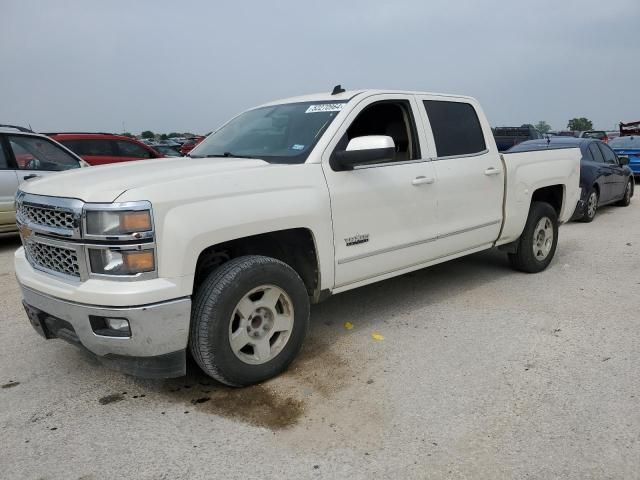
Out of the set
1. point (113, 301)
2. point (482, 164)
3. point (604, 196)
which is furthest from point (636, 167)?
point (113, 301)

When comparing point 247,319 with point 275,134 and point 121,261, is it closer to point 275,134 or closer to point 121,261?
point 121,261

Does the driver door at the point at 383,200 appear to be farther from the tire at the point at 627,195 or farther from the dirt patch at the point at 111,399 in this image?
the tire at the point at 627,195

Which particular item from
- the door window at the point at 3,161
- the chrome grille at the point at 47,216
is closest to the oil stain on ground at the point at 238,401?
the chrome grille at the point at 47,216

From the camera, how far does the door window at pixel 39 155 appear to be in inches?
297

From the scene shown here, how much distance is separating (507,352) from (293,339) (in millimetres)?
1561

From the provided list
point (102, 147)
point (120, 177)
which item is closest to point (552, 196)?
point (120, 177)

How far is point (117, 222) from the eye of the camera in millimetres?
2762

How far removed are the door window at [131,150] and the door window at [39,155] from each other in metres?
3.71

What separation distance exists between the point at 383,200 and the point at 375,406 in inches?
60.0

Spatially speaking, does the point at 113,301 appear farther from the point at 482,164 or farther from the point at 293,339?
the point at 482,164

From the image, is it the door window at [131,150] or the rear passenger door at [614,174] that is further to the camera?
the door window at [131,150]

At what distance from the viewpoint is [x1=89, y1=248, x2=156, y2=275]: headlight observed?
2783 mm

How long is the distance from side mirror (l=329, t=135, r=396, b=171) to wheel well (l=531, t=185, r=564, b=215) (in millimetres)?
3058

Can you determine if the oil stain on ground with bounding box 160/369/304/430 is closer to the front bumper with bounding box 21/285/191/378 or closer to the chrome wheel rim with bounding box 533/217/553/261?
the front bumper with bounding box 21/285/191/378
